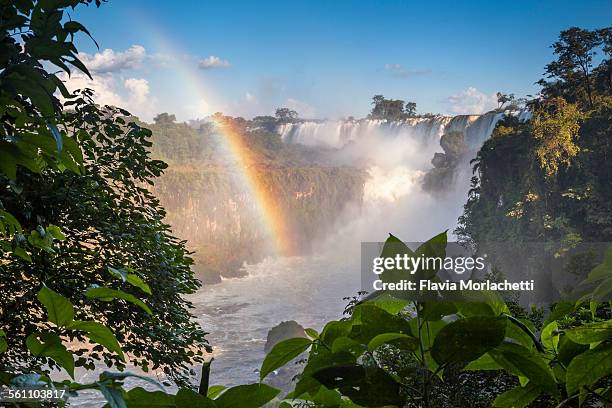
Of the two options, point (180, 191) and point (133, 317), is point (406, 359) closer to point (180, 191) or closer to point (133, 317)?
point (133, 317)

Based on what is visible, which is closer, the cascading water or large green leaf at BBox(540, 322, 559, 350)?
large green leaf at BBox(540, 322, 559, 350)

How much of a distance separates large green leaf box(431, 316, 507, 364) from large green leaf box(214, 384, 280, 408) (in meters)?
0.06

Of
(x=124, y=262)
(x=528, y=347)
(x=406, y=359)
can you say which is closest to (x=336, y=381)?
(x=528, y=347)

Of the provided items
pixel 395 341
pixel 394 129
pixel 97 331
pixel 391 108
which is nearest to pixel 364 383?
pixel 395 341

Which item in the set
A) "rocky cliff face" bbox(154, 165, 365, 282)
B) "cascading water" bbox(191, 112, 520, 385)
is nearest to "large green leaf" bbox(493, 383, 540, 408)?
"cascading water" bbox(191, 112, 520, 385)

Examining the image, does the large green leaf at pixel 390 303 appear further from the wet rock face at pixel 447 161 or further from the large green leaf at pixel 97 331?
the wet rock face at pixel 447 161

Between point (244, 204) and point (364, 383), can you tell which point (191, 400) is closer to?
point (364, 383)

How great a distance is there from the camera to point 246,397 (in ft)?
0.58

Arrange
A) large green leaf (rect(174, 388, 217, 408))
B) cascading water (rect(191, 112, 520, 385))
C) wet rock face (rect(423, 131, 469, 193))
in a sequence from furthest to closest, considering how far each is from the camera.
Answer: wet rock face (rect(423, 131, 469, 193))
cascading water (rect(191, 112, 520, 385))
large green leaf (rect(174, 388, 217, 408))

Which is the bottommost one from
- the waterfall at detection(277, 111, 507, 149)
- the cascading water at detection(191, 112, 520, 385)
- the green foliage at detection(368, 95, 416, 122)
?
the cascading water at detection(191, 112, 520, 385)

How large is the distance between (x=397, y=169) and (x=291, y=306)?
325 inches

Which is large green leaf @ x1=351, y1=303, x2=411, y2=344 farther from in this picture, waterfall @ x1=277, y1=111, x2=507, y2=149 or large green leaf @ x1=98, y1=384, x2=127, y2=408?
waterfall @ x1=277, y1=111, x2=507, y2=149

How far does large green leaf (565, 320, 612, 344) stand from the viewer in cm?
20

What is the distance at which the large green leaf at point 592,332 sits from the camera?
20 centimetres
